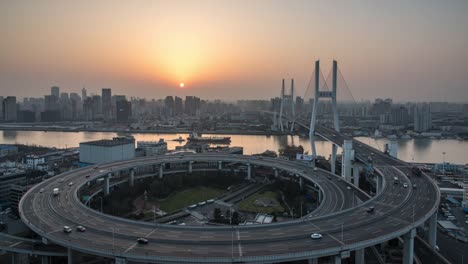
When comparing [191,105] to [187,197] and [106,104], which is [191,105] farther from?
[187,197]

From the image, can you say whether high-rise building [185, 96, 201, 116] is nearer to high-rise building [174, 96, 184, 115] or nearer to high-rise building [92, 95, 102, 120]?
high-rise building [174, 96, 184, 115]

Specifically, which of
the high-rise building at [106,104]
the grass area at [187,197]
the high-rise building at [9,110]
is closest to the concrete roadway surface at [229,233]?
the grass area at [187,197]

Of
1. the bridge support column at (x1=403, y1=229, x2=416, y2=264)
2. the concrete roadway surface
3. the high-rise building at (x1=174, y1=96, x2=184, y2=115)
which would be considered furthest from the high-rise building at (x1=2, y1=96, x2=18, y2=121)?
the bridge support column at (x1=403, y1=229, x2=416, y2=264)

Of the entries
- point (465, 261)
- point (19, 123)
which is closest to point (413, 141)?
point (465, 261)

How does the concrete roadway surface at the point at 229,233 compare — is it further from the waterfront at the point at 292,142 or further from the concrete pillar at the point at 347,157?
the waterfront at the point at 292,142

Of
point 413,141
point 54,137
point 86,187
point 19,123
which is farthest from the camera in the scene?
point 19,123

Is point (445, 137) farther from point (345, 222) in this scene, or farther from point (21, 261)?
point (21, 261)

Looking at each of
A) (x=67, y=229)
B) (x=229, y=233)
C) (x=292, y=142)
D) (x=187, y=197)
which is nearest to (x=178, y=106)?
(x=292, y=142)
